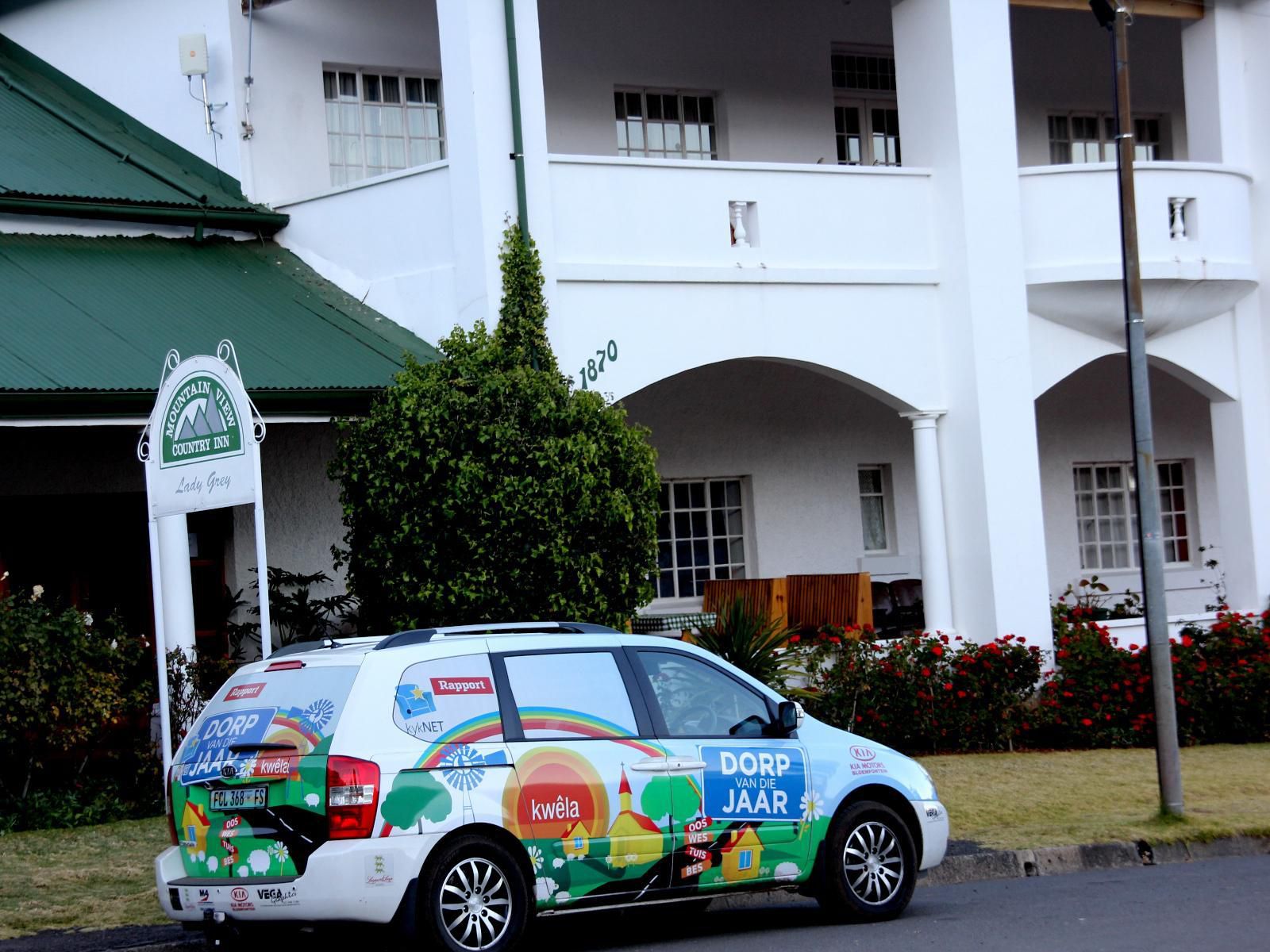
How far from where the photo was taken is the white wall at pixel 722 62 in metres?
18.2

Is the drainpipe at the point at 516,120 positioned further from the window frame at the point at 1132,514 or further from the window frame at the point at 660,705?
the window frame at the point at 1132,514

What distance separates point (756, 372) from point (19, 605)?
9142 millimetres

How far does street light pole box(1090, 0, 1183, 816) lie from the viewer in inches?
483

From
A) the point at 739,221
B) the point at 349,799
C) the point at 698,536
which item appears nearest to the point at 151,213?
the point at 739,221

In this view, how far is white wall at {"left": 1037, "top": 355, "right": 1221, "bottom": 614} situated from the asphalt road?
35.2ft

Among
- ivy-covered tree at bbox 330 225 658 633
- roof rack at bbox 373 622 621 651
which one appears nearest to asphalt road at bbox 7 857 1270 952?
roof rack at bbox 373 622 621 651

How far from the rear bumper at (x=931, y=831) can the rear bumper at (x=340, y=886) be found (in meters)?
2.92

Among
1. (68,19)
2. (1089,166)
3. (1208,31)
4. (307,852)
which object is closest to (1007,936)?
(307,852)

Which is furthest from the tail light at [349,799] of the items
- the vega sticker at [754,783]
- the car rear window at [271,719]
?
the vega sticker at [754,783]

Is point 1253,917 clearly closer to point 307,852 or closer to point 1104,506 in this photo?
point 307,852

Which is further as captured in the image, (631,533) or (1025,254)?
(1025,254)

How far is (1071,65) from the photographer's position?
21.1 m

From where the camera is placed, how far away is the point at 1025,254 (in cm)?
1694

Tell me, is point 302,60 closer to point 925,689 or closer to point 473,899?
point 925,689
